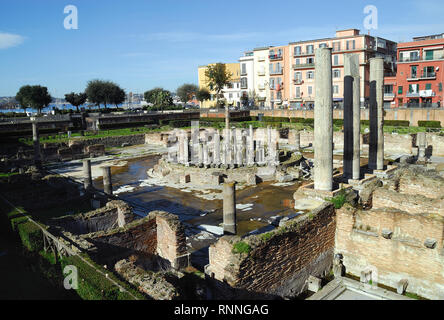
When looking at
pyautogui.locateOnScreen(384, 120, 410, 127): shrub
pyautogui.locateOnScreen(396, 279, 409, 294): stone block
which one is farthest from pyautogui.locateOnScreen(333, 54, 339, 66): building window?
pyautogui.locateOnScreen(396, 279, 409, 294): stone block

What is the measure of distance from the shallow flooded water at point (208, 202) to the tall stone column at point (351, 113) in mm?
3541

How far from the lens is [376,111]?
19938mm

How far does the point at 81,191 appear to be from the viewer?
69.7ft

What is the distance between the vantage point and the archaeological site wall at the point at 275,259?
370 inches

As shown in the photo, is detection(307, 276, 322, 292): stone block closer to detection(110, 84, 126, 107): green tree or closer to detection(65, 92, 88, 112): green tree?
detection(65, 92, 88, 112): green tree

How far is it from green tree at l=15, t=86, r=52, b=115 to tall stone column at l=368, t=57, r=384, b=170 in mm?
62590

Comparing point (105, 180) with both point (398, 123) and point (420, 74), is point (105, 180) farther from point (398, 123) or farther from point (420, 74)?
point (420, 74)

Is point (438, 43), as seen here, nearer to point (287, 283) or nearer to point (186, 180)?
point (186, 180)

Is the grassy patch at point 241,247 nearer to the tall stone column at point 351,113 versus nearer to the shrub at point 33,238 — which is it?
the shrub at point 33,238

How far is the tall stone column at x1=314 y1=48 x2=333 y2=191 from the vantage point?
586 inches

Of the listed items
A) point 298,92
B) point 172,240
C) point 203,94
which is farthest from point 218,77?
point 172,240

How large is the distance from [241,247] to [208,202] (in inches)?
438

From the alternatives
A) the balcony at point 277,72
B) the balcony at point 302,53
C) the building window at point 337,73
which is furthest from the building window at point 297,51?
the building window at point 337,73

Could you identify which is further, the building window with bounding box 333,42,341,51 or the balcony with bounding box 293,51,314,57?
the balcony with bounding box 293,51,314,57
